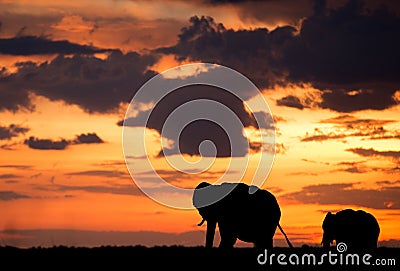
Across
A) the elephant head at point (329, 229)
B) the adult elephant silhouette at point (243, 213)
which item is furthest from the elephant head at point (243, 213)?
the elephant head at point (329, 229)

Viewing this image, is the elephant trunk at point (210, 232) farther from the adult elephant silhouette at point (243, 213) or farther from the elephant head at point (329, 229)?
the elephant head at point (329, 229)

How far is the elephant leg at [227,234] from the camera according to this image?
58000mm

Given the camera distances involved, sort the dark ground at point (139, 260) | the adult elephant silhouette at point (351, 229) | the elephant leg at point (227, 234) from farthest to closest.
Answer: the adult elephant silhouette at point (351, 229) < the elephant leg at point (227, 234) < the dark ground at point (139, 260)

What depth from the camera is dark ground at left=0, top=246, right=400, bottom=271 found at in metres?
39.2

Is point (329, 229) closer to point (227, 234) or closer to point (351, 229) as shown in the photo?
point (351, 229)

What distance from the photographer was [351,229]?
6216 cm

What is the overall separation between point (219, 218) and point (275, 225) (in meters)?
3.68

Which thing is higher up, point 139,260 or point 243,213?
point 243,213

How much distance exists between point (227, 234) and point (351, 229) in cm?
915

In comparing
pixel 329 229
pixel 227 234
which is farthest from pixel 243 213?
pixel 329 229

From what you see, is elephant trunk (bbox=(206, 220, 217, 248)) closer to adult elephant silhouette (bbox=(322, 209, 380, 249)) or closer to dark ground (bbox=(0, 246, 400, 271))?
adult elephant silhouette (bbox=(322, 209, 380, 249))

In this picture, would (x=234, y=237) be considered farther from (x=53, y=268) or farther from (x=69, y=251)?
(x=53, y=268)

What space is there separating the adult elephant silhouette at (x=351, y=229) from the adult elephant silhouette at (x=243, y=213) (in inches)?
185

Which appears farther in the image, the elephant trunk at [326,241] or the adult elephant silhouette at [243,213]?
the elephant trunk at [326,241]
